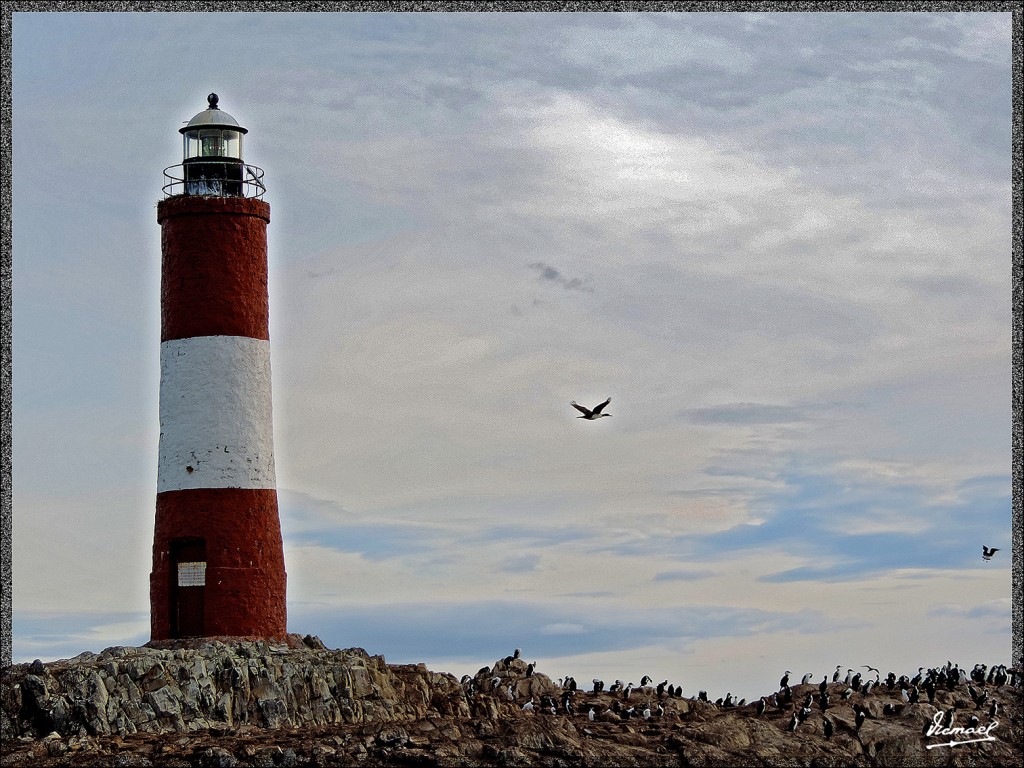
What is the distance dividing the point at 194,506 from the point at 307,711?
6.15 metres

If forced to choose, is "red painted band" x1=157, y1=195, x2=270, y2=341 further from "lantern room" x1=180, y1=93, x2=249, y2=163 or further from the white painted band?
"lantern room" x1=180, y1=93, x2=249, y2=163

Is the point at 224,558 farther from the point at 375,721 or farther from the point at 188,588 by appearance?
the point at 375,721

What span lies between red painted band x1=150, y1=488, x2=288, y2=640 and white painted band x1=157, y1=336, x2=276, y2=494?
399 millimetres

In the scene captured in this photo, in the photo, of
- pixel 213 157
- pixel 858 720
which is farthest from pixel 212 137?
pixel 858 720

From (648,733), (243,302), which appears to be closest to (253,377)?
(243,302)

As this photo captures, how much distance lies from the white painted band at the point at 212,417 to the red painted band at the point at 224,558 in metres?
0.40

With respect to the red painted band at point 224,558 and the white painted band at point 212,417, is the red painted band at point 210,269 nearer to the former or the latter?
the white painted band at point 212,417

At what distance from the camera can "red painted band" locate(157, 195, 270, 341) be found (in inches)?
1698

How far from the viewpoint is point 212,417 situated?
141 feet

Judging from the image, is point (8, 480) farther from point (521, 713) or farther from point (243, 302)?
point (521, 713)

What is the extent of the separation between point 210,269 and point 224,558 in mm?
7076

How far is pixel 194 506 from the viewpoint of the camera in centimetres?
4275

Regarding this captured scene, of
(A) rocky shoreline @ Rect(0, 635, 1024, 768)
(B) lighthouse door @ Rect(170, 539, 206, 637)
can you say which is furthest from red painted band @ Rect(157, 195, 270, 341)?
(A) rocky shoreline @ Rect(0, 635, 1024, 768)

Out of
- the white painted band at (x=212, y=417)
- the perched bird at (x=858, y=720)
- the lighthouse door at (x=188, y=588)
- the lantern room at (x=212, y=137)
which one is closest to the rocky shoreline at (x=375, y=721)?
the perched bird at (x=858, y=720)
